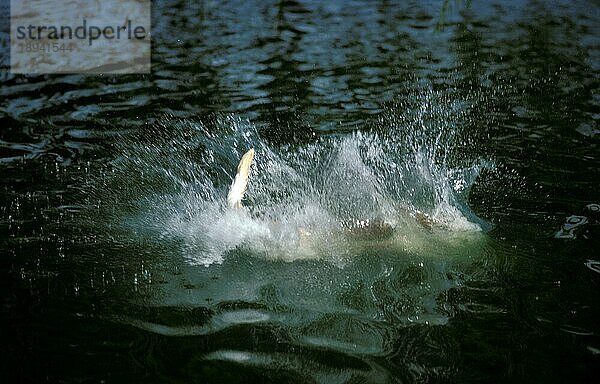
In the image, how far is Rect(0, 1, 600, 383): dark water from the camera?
5602mm

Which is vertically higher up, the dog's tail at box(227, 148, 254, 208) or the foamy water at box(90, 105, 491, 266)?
the dog's tail at box(227, 148, 254, 208)

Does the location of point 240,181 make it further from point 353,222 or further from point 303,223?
point 353,222

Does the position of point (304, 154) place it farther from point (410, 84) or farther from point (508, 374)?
point (508, 374)

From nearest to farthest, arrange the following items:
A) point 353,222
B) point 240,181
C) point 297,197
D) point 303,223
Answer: point 240,181 → point 303,223 → point 353,222 → point 297,197

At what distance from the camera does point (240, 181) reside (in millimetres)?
7156

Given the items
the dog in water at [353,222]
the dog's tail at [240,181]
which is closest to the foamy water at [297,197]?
the dog in water at [353,222]

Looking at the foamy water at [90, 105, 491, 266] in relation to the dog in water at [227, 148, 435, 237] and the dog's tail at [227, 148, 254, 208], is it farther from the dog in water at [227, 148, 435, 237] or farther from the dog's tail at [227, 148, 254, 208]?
the dog's tail at [227, 148, 254, 208]

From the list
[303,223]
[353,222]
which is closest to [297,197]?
[303,223]

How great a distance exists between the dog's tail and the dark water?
0.18 meters

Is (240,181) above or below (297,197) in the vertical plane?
above

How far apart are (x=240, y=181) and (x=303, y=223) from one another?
78cm

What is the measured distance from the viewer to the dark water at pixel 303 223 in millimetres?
5602

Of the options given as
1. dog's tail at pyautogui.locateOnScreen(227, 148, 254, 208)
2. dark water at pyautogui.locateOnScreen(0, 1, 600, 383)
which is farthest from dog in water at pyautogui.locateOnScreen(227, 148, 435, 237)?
dark water at pyautogui.locateOnScreen(0, 1, 600, 383)

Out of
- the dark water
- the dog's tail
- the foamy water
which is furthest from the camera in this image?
the foamy water
